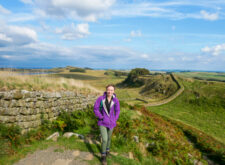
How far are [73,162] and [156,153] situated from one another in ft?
15.2

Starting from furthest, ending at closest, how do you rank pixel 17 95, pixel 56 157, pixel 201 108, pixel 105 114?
pixel 201 108
pixel 17 95
pixel 56 157
pixel 105 114

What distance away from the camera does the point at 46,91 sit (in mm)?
10602

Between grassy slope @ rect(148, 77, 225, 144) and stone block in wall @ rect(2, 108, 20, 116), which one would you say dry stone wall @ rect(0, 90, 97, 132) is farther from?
grassy slope @ rect(148, 77, 225, 144)

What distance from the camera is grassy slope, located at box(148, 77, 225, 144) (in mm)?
19750

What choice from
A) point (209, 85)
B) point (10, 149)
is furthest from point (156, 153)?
point (209, 85)

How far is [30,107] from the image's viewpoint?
8852 mm

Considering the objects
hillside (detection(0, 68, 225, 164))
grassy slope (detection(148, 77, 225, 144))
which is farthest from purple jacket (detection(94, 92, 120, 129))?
grassy slope (detection(148, 77, 225, 144))

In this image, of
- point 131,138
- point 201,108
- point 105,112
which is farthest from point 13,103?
point 201,108

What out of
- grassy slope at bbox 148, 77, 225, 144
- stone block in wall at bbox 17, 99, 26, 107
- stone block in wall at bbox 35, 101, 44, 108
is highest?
Result: stone block in wall at bbox 17, 99, 26, 107

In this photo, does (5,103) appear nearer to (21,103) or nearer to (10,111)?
(10,111)

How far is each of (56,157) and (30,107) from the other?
3660mm

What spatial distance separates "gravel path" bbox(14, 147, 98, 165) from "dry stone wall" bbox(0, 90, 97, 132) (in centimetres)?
237

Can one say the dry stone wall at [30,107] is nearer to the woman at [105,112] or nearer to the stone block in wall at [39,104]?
the stone block in wall at [39,104]

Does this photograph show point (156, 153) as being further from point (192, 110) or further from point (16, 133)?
point (192, 110)
